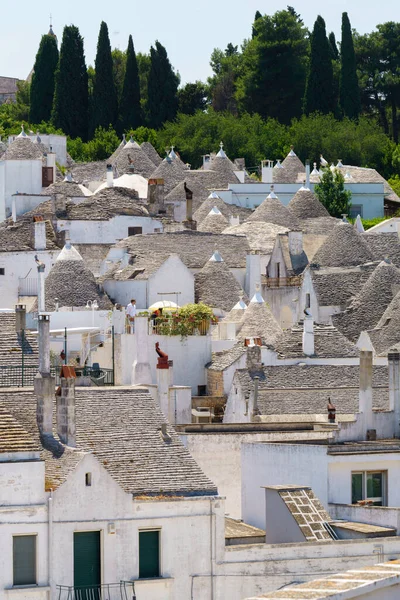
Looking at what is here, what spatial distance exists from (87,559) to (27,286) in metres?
37.9

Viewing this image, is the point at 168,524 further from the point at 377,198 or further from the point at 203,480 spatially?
the point at 377,198

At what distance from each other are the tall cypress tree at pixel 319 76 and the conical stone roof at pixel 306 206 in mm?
25764

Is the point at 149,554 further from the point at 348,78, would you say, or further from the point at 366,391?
the point at 348,78

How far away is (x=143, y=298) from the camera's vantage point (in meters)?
65.2

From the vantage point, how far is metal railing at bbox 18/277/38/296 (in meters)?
67.9

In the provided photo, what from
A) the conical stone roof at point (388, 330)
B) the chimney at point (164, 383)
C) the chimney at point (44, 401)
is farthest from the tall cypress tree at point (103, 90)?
the chimney at point (44, 401)

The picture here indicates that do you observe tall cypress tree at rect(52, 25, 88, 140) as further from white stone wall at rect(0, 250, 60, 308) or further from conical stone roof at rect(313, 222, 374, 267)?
white stone wall at rect(0, 250, 60, 308)

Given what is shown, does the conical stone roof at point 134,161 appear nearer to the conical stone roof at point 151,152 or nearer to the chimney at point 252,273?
the conical stone roof at point 151,152

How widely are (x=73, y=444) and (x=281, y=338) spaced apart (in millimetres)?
22793

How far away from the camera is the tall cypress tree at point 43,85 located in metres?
114

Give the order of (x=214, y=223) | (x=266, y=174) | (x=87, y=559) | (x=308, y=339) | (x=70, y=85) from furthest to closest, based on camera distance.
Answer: (x=70, y=85)
(x=266, y=174)
(x=214, y=223)
(x=308, y=339)
(x=87, y=559)

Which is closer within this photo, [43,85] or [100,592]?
[100,592]

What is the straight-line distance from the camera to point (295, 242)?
73.6 m

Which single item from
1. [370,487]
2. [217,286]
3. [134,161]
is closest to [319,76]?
[134,161]
